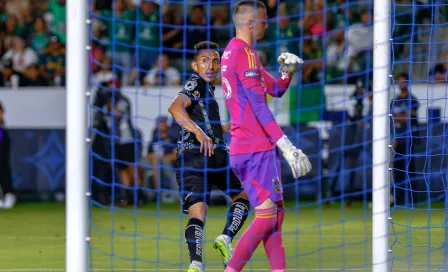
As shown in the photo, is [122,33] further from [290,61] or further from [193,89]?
[290,61]

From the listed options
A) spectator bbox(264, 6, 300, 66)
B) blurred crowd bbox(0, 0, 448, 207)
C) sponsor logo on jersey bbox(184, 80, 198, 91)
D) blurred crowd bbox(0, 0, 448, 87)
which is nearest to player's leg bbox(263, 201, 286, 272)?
sponsor logo on jersey bbox(184, 80, 198, 91)

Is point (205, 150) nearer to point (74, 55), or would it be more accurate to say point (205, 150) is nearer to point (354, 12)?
point (74, 55)

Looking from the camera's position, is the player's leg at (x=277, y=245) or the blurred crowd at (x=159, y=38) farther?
the blurred crowd at (x=159, y=38)

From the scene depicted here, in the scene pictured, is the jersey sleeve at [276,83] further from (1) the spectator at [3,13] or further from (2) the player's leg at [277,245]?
(1) the spectator at [3,13]

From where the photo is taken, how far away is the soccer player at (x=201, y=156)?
853 cm

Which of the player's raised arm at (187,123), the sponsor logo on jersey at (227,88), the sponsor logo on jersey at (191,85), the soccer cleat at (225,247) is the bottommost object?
the soccer cleat at (225,247)

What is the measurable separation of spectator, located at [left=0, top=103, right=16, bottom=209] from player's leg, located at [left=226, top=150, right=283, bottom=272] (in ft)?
35.0

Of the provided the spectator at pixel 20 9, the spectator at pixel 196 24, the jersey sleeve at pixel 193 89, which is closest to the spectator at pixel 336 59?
the spectator at pixel 196 24

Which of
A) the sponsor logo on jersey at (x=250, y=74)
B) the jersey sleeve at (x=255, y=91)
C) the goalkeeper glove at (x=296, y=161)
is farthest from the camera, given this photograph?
the sponsor logo on jersey at (x=250, y=74)

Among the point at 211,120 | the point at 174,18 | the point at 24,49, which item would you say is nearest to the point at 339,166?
the point at 174,18

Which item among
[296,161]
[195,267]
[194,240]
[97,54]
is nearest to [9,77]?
[97,54]

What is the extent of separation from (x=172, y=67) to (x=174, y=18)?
1596mm

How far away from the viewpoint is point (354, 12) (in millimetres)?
19094

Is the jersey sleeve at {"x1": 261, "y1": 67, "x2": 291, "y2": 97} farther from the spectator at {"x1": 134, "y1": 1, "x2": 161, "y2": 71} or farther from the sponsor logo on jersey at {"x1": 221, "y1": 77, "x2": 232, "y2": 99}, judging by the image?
the spectator at {"x1": 134, "y1": 1, "x2": 161, "y2": 71}
